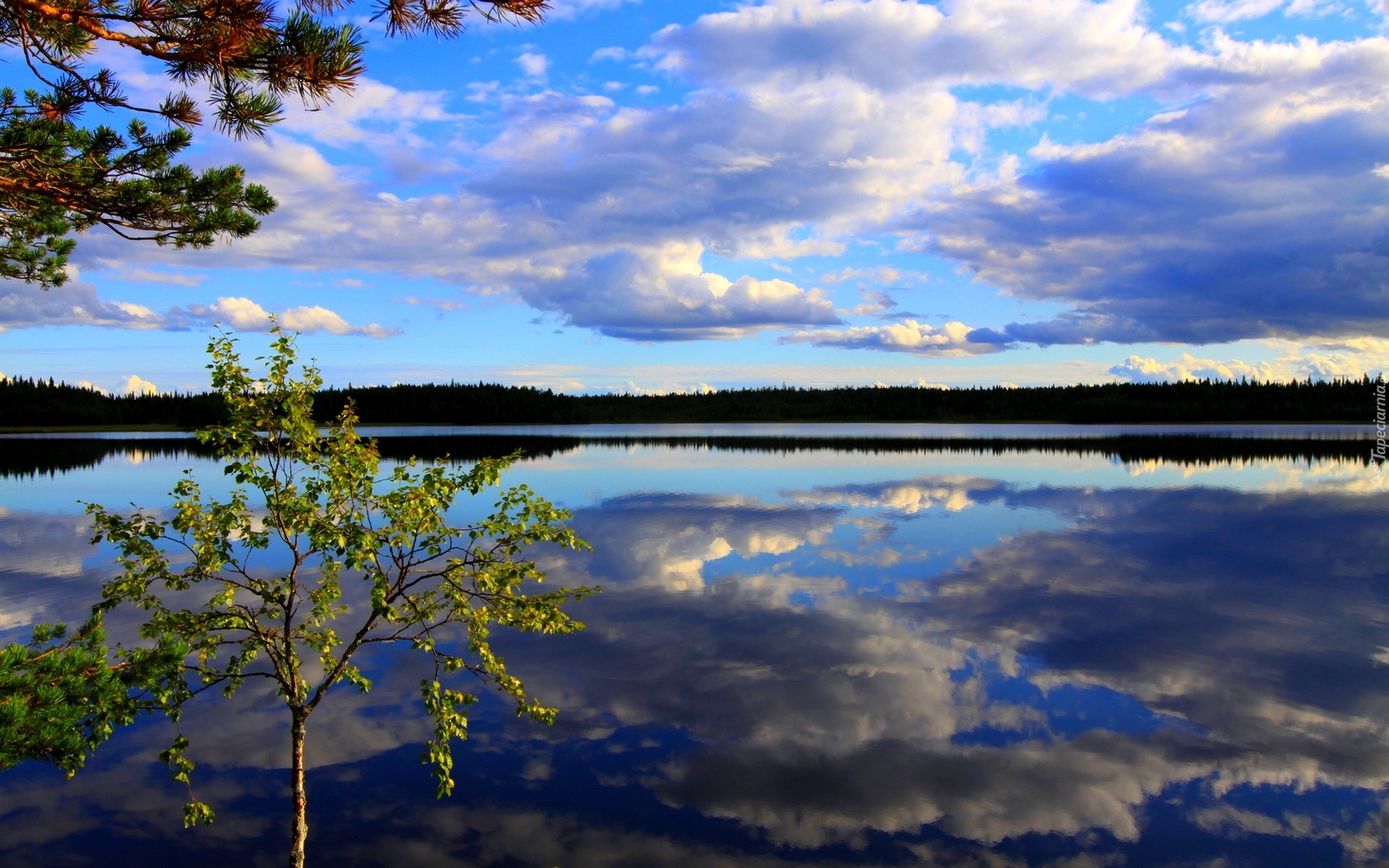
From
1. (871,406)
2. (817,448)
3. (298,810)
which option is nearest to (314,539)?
(298,810)

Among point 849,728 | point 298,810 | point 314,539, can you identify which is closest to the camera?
point 314,539

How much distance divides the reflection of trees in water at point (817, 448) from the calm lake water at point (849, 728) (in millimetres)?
32054

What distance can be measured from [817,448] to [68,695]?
69126 mm

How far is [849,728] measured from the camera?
1071 cm

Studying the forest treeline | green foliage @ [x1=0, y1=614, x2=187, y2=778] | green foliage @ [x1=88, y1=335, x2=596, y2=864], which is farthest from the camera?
the forest treeline

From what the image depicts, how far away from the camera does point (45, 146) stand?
958 cm

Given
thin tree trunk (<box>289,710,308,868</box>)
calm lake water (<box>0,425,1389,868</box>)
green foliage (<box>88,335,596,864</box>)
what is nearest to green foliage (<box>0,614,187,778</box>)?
green foliage (<box>88,335,596,864</box>)

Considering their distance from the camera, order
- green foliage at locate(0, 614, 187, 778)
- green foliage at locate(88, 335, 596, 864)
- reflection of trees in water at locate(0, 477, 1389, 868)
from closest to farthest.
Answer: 1. green foliage at locate(0, 614, 187, 778)
2. green foliage at locate(88, 335, 596, 864)
3. reflection of trees in water at locate(0, 477, 1389, 868)

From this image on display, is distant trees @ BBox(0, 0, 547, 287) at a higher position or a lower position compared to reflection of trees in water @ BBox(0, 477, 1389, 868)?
higher

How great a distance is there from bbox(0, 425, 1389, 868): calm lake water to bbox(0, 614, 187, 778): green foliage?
7.22ft

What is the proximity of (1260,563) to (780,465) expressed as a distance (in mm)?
33264

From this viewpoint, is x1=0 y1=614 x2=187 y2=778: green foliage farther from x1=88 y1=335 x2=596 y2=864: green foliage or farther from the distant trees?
the distant trees

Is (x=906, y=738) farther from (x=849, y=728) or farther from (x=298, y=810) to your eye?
(x=298, y=810)

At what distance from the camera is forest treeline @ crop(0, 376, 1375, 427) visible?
154 meters
